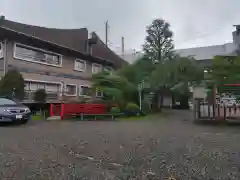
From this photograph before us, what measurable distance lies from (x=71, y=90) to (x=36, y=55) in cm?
523

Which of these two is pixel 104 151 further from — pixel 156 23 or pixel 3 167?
pixel 156 23

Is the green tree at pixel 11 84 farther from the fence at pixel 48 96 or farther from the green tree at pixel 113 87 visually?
the green tree at pixel 113 87

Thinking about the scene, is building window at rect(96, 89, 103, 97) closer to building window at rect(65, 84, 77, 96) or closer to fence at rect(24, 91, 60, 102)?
fence at rect(24, 91, 60, 102)

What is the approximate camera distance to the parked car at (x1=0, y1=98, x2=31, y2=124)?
12.6 m

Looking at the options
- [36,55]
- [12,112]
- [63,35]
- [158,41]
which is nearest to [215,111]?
[12,112]

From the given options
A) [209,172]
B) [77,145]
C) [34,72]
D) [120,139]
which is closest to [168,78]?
[34,72]

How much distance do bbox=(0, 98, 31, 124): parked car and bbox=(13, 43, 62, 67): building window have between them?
6.99 m

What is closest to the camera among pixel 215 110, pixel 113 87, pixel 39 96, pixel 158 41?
pixel 215 110

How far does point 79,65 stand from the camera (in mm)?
26828

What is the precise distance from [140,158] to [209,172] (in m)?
1.47

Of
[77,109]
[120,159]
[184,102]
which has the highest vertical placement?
[184,102]

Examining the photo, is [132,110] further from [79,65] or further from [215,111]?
[79,65]

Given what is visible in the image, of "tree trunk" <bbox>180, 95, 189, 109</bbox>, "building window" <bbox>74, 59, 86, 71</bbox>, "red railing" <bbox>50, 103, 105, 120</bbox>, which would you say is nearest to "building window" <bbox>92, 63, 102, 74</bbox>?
"building window" <bbox>74, 59, 86, 71</bbox>

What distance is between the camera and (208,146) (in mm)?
6820
